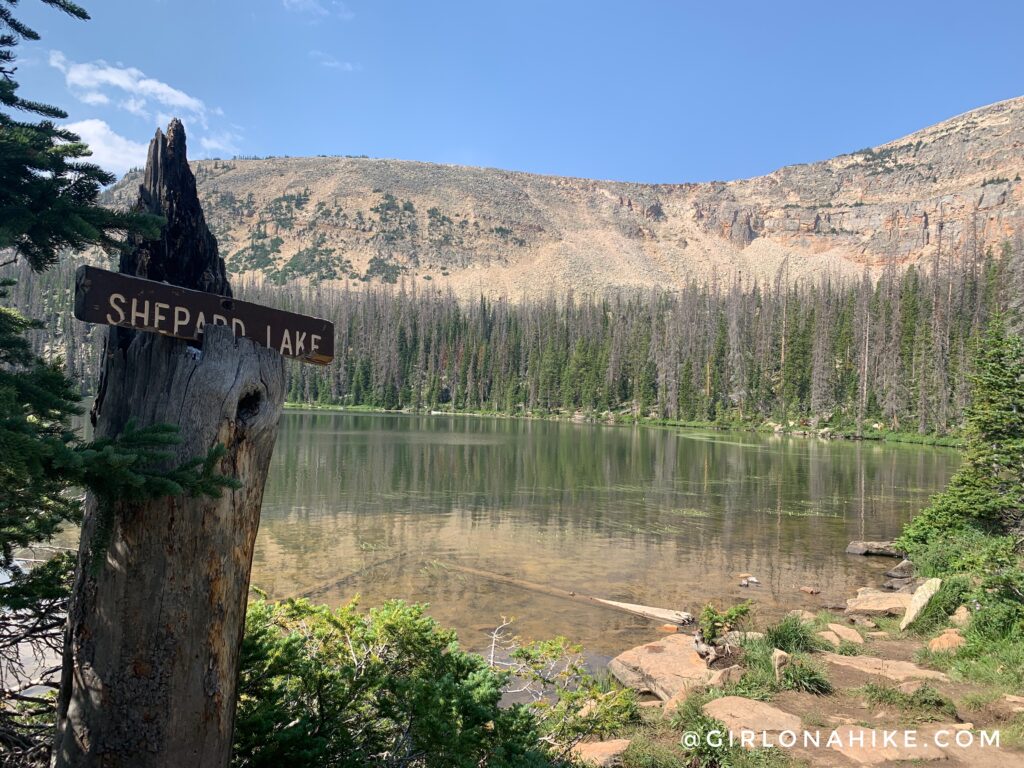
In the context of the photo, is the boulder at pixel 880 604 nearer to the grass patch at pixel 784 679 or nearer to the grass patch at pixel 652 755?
the grass patch at pixel 784 679

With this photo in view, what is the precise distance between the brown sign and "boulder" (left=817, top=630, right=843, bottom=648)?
729cm

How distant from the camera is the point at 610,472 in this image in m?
29.4

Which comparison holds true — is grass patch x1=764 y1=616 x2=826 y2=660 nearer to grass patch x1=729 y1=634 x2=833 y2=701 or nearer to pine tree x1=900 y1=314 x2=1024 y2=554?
grass patch x1=729 y1=634 x2=833 y2=701

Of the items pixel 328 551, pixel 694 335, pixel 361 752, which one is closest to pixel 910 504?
pixel 328 551

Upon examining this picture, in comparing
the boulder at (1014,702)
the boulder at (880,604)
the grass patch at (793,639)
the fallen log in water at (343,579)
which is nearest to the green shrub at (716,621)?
the grass patch at (793,639)

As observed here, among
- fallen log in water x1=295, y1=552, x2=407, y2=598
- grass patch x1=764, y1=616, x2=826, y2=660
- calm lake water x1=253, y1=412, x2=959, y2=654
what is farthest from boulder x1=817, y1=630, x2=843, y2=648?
fallen log in water x1=295, y1=552, x2=407, y2=598

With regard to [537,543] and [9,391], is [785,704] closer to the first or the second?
[9,391]

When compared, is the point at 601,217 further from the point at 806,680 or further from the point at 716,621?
the point at 806,680

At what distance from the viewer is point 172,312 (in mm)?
2783

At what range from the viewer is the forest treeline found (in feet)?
208

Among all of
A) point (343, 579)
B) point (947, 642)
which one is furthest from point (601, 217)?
point (947, 642)

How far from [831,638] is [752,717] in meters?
3.24

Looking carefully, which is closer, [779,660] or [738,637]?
[779,660]

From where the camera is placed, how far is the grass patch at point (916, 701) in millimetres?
5363
